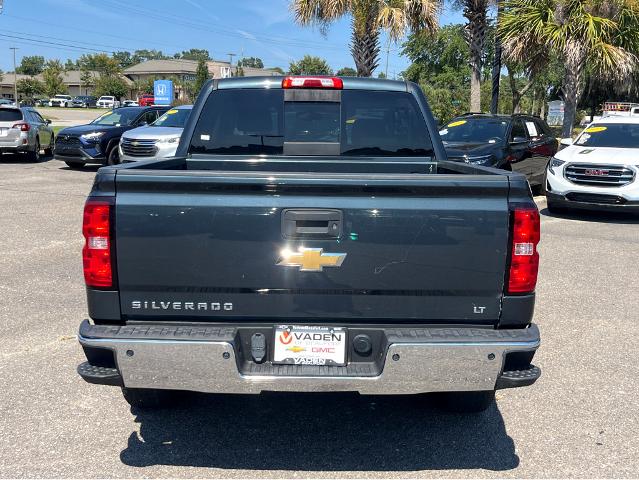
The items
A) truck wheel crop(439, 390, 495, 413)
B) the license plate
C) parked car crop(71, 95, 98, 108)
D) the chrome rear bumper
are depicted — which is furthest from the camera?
parked car crop(71, 95, 98, 108)

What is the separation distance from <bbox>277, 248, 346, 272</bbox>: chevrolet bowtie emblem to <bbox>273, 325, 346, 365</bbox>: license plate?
316 millimetres

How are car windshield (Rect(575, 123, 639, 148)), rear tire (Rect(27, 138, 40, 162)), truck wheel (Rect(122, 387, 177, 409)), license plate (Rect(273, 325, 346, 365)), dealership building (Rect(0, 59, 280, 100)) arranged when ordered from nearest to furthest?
license plate (Rect(273, 325, 346, 365)), truck wheel (Rect(122, 387, 177, 409)), car windshield (Rect(575, 123, 639, 148)), rear tire (Rect(27, 138, 40, 162)), dealership building (Rect(0, 59, 280, 100))

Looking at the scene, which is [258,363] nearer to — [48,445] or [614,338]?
[48,445]

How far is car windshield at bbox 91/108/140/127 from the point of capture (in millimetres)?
17783

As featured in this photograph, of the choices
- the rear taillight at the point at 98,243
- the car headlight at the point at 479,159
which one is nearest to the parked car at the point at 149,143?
the car headlight at the point at 479,159

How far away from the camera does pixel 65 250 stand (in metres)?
8.23

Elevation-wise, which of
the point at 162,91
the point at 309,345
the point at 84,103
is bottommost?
the point at 309,345

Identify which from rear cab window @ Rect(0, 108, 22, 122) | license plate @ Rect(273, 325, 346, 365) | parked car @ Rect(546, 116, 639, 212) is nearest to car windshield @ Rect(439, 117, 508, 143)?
parked car @ Rect(546, 116, 639, 212)

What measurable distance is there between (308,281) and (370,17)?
17.5 m

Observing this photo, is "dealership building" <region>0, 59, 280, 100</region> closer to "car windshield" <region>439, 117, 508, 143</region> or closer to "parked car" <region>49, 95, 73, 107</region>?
"parked car" <region>49, 95, 73, 107</region>

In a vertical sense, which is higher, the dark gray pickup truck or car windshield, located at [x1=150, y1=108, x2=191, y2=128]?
car windshield, located at [x1=150, y1=108, x2=191, y2=128]

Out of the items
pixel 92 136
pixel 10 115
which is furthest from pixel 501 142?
pixel 10 115

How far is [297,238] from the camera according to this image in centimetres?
298

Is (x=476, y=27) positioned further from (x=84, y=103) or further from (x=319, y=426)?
(x=84, y=103)
